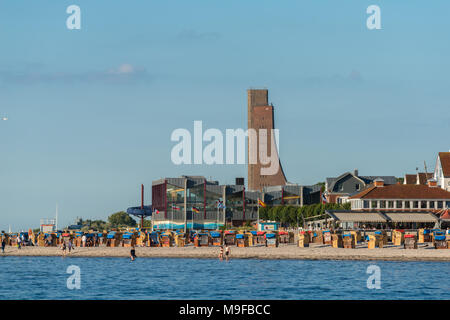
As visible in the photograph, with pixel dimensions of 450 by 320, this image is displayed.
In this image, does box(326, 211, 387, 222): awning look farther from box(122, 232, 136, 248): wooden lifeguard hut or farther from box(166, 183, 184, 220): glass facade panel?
box(166, 183, 184, 220): glass facade panel

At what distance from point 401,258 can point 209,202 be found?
117 m

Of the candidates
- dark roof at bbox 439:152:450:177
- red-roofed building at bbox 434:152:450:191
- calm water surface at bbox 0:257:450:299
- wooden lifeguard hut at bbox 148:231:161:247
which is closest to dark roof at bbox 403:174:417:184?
red-roofed building at bbox 434:152:450:191

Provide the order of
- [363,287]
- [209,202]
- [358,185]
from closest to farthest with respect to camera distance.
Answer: [363,287], [358,185], [209,202]

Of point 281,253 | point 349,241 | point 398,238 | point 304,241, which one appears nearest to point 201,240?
point 304,241

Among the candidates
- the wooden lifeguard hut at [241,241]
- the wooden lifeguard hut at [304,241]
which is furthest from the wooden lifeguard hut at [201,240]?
the wooden lifeguard hut at [304,241]

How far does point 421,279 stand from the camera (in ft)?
192

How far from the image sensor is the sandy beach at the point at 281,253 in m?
75.0

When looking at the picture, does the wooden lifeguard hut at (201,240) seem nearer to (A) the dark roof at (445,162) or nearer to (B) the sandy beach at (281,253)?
(B) the sandy beach at (281,253)

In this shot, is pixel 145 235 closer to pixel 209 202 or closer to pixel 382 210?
pixel 382 210

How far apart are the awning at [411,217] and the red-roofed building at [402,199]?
469 centimetres

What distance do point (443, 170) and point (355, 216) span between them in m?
31.8

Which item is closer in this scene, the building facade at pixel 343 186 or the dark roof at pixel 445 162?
the dark roof at pixel 445 162

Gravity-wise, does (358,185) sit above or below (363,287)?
above
